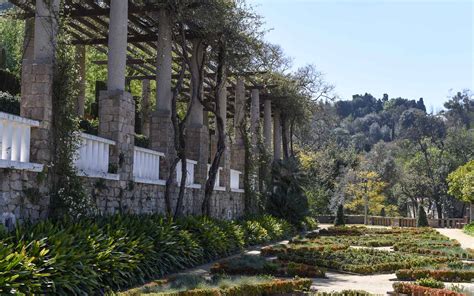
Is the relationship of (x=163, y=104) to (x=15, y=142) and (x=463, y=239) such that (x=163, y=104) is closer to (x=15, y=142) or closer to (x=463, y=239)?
(x=15, y=142)

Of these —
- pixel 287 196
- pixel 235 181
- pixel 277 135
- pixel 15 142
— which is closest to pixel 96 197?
pixel 15 142

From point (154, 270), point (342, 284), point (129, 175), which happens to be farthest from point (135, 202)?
point (342, 284)

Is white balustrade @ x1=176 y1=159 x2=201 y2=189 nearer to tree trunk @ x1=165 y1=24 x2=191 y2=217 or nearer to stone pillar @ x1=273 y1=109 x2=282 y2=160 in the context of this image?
tree trunk @ x1=165 y1=24 x2=191 y2=217

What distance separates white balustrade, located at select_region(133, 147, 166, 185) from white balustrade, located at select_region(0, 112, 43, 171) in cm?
425

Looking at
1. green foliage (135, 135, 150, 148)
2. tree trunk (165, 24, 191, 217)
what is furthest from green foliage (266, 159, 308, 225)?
tree trunk (165, 24, 191, 217)

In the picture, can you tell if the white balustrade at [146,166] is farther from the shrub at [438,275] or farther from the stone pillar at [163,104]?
the shrub at [438,275]

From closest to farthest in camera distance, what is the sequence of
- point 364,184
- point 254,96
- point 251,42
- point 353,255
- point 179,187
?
point 353,255, point 179,187, point 251,42, point 254,96, point 364,184

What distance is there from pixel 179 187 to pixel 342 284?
23.3 feet

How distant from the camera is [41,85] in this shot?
10281 millimetres

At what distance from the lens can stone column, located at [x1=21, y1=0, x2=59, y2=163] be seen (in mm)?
10078

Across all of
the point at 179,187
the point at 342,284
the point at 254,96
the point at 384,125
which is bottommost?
the point at 342,284

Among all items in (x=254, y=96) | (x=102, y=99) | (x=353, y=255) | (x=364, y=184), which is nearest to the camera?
(x=102, y=99)

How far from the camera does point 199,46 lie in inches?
770

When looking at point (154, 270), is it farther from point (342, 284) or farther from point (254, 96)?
point (254, 96)
